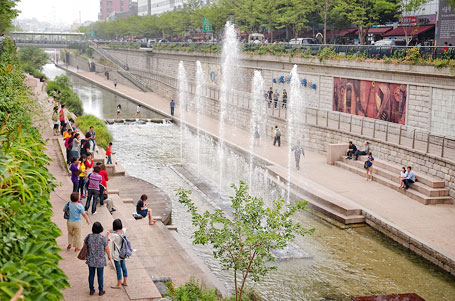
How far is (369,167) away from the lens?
25.3 meters

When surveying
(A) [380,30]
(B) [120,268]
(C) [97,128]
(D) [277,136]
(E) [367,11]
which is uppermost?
(E) [367,11]

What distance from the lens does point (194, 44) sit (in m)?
64.4

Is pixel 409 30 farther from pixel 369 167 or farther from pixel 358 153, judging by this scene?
pixel 369 167

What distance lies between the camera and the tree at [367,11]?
42156mm

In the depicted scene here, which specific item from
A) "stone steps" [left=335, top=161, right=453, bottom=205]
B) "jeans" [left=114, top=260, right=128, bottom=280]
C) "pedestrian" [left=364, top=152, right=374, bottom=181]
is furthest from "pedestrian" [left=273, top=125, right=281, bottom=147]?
"jeans" [left=114, top=260, right=128, bottom=280]

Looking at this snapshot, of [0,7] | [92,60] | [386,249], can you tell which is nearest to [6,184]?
[386,249]

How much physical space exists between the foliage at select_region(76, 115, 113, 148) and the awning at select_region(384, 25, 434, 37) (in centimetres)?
2255

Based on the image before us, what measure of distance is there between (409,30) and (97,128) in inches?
1052

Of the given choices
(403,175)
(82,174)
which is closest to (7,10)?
(82,174)

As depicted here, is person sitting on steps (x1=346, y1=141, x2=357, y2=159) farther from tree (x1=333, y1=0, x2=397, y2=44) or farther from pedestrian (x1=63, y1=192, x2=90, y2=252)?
pedestrian (x1=63, y1=192, x2=90, y2=252)

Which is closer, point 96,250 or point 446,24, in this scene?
point 96,250

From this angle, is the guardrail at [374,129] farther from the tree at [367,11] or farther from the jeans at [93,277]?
the jeans at [93,277]

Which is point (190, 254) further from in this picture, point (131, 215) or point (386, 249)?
point (386, 249)

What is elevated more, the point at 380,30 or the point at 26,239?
the point at 380,30
